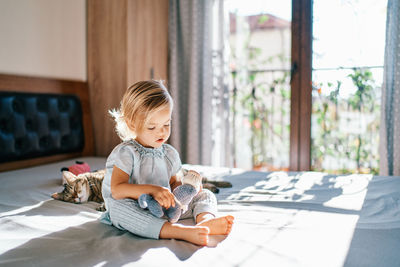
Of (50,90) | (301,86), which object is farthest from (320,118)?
(50,90)

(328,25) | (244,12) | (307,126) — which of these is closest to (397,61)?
(328,25)

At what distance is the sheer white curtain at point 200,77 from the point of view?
11.1 ft

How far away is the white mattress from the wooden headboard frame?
2.15ft

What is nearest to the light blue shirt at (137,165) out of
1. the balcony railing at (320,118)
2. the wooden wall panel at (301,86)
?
the wooden wall panel at (301,86)

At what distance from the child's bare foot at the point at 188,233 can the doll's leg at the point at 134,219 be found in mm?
22

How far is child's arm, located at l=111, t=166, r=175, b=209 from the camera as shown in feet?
3.69

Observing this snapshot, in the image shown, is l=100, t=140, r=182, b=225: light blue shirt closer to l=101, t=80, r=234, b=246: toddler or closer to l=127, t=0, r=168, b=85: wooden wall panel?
l=101, t=80, r=234, b=246: toddler

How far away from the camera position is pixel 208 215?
1.22 meters

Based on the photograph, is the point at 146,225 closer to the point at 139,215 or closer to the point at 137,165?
the point at 139,215

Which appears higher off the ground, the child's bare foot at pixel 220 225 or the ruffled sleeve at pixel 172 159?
the ruffled sleeve at pixel 172 159

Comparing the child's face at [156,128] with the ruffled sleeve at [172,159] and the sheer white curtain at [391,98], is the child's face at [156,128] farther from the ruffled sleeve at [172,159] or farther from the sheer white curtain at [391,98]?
the sheer white curtain at [391,98]

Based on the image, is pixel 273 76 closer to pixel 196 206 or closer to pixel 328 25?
pixel 328 25

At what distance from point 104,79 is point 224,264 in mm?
2395

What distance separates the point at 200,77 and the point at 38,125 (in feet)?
5.30
